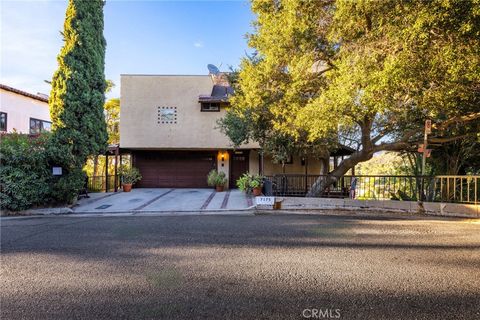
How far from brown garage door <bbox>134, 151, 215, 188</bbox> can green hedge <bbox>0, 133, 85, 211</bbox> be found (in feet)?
22.6

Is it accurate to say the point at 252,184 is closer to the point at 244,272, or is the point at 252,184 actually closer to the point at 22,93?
the point at 244,272

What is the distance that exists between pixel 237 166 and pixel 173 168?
13.3 feet

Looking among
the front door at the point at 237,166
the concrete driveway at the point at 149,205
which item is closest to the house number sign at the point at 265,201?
the concrete driveway at the point at 149,205

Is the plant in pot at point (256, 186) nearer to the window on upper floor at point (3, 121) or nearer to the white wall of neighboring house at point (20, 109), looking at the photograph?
the white wall of neighboring house at point (20, 109)

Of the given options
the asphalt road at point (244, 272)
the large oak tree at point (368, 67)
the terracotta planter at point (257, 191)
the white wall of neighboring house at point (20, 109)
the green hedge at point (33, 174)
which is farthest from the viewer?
the white wall of neighboring house at point (20, 109)

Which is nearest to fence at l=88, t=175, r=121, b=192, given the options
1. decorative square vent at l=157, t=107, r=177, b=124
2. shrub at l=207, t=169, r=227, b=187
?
decorative square vent at l=157, t=107, r=177, b=124

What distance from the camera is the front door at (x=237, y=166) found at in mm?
16641

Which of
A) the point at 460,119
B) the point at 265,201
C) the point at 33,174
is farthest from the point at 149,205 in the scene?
A: the point at 460,119

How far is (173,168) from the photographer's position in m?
16.9

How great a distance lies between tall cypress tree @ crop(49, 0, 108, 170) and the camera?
9758mm

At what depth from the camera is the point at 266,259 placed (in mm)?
4207

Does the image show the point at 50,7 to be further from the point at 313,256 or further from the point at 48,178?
the point at 313,256

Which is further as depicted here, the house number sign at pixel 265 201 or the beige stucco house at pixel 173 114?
the beige stucco house at pixel 173 114

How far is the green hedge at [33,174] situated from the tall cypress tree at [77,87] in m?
0.31
